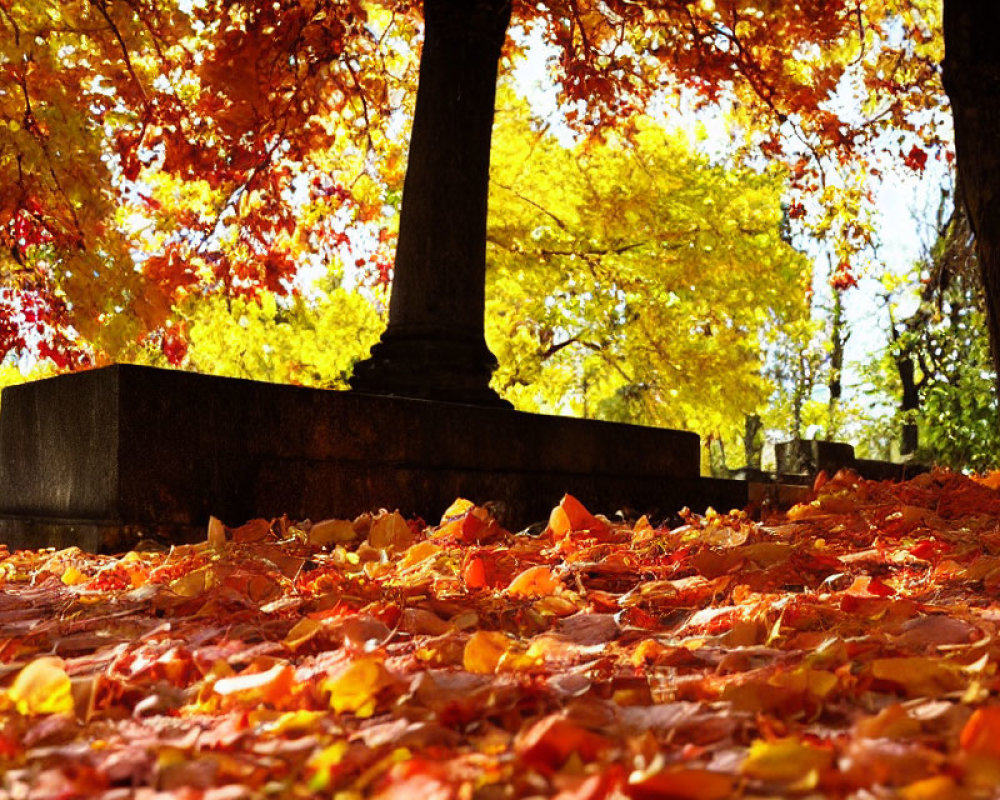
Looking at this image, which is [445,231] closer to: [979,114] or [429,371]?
[429,371]

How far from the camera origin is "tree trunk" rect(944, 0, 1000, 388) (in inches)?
185

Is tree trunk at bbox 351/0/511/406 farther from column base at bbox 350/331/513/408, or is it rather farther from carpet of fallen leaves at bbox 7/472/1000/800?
carpet of fallen leaves at bbox 7/472/1000/800

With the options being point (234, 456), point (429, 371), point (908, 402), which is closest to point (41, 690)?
point (234, 456)

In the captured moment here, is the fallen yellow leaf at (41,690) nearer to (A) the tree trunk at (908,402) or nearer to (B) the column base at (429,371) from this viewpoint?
(B) the column base at (429,371)

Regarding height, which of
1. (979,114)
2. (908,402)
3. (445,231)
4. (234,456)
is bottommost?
(234,456)

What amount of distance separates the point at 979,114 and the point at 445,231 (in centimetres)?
268

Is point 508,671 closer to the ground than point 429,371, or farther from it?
closer to the ground

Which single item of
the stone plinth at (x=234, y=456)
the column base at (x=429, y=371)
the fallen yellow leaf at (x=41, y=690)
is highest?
Answer: the column base at (x=429, y=371)

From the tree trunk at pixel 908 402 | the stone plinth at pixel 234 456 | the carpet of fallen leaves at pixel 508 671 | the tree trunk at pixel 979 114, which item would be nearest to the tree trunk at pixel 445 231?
the stone plinth at pixel 234 456

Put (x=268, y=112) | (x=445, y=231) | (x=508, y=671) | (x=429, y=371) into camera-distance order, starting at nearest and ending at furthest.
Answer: (x=508, y=671), (x=429, y=371), (x=445, y=231), (x=268, y=112)

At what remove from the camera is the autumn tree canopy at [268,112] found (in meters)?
6.89

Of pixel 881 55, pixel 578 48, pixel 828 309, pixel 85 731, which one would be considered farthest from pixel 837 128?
pixel 828 309

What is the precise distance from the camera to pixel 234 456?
395cm

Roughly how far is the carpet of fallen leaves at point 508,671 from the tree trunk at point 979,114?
6.52ft
